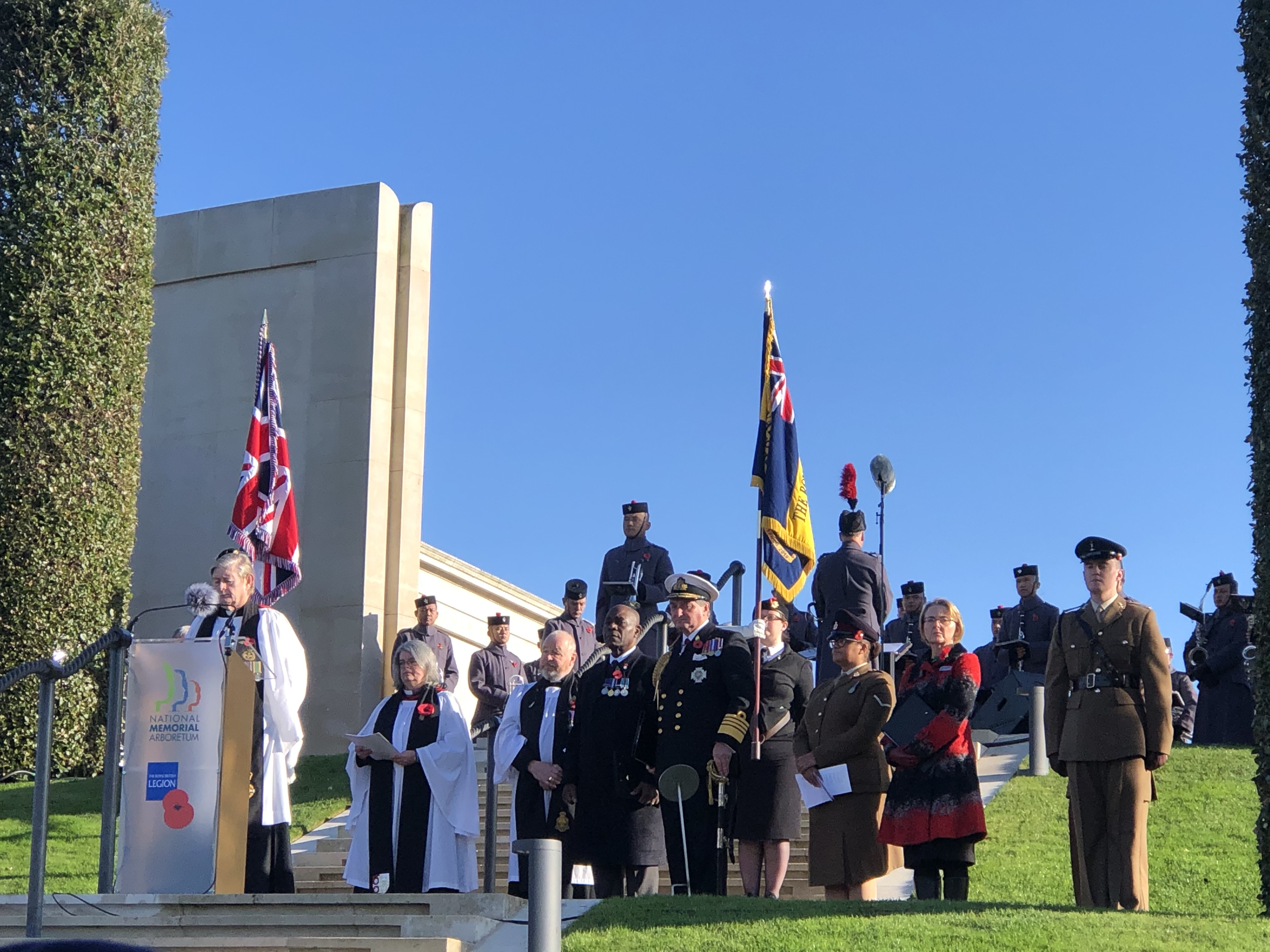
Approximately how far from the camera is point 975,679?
941 centimetres

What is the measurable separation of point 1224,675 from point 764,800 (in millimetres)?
7196

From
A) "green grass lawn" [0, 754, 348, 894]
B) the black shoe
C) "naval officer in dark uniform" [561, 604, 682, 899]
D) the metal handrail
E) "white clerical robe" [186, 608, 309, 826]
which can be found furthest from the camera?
"green grass lawn" [0, 754, 348, 894]

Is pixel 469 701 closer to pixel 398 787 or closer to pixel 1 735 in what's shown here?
pixel 1 735

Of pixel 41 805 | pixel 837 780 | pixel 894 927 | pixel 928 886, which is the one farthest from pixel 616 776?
pixel 41 805

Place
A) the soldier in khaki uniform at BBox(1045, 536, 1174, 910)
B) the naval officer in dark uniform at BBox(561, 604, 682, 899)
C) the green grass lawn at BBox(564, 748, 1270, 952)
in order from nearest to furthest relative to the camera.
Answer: the green grass lawn at BBox(564, 748, 1270, 952) < the soldier in khaki uniform at BBox(1045, 536, 1174, 910) < the naval officer in dark uniform at BBox(561, 604, 682, 899)

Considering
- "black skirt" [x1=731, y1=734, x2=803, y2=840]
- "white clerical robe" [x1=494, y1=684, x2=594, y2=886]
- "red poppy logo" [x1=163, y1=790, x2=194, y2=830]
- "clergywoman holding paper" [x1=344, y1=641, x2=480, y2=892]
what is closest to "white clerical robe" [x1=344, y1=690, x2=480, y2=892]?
"clergywoman holding paper" [x1=344, y1=641, x2=480, y2=892]

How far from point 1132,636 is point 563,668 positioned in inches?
143

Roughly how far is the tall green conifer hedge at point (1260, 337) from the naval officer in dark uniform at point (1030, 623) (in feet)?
20.3

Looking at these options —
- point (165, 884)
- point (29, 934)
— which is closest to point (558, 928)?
point (29, 934)

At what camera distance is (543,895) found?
6.15 meters

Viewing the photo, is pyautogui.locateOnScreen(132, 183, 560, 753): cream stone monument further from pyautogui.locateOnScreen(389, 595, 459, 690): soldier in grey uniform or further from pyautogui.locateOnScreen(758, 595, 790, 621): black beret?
pyautogui.locateOnScreen(758, 595, 790, 621): black beret

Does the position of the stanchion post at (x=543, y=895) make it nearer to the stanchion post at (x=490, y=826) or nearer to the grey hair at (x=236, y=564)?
the grey hair at (x=236, y=564)

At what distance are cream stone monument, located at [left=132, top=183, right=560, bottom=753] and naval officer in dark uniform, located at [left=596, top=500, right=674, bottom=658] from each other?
3655 mm

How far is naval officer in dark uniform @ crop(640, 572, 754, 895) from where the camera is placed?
9570 millimetres
